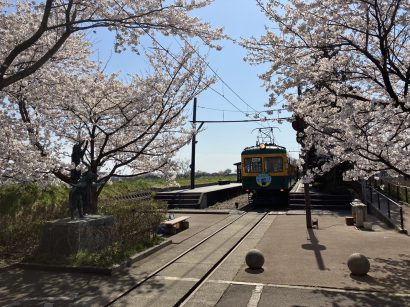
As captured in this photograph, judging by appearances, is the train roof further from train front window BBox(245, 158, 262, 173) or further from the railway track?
the railway track

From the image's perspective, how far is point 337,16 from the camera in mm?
8281

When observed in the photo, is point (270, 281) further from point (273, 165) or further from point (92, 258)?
point (273, 165)

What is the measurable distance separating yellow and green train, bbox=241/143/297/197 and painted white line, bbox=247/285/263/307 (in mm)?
16193

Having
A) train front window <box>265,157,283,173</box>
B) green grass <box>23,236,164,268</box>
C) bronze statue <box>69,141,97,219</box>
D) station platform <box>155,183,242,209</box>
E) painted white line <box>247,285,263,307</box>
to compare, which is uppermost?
train front window <box>265,157,283,173</box>

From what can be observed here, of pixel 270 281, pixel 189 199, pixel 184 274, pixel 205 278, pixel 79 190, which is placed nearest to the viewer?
pixel 270 281

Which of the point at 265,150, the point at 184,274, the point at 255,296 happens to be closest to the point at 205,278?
the point at 184,274

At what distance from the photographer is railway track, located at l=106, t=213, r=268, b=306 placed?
6.31 m

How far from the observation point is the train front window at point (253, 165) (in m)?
23.2

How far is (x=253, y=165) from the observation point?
23.4 meters

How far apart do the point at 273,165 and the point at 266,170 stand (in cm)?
50

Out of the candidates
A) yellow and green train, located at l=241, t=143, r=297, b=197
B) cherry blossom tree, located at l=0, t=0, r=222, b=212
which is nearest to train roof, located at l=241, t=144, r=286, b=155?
yellow and green train, located at l=241, t=143, r=297, b=197

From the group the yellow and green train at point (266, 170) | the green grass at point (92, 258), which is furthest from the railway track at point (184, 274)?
the yellow and green train at point (266, 170)

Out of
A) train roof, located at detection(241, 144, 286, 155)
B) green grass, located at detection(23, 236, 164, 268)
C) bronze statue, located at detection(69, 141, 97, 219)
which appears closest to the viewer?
green grass, located at detection(23, 236, 164, 268)

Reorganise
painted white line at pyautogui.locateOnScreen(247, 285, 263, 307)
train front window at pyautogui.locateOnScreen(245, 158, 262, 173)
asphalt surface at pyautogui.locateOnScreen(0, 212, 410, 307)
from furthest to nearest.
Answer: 1. train front window at pyautogui.locateOnScreen(245, 158, 262, 173)
2. asphalt surface at pyautogui.locateOnScreen(0, 212, 410, 307)
3. painted white line at pyautogui.locateOnScreen(247, 285, 263, 307)
